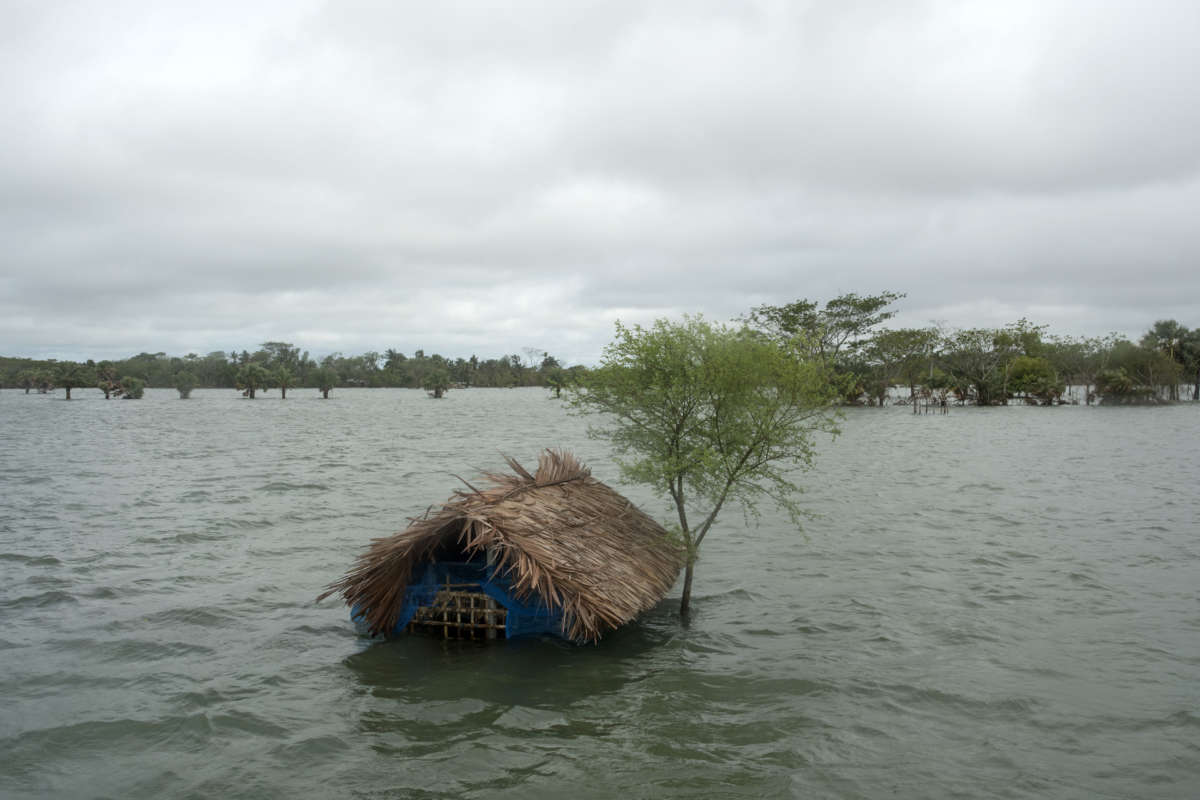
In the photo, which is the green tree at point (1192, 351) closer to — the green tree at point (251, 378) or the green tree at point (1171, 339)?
the green tree at point (1171, 339)

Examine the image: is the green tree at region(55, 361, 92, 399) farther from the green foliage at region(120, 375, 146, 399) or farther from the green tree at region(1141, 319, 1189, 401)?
the green tree at region(1141, 319, 1189, 401)

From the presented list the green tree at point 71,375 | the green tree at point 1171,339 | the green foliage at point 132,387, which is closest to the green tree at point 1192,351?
the green tree at point 1171,339

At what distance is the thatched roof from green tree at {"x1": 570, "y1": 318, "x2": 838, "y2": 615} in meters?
1.16

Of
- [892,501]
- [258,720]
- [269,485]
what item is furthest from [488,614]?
[269,485]

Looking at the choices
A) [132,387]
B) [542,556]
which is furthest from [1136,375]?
[132,387]

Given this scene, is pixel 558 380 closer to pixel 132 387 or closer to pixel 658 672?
pixel 658 672

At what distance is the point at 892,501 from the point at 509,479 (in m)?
16.7

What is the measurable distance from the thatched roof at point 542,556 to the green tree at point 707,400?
116cm

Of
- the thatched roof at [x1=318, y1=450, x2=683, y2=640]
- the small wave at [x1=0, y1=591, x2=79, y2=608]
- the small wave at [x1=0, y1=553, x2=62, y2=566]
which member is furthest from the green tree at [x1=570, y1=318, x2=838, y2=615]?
the small wave at [x1=0, y1=553, x2=62, y2=566]

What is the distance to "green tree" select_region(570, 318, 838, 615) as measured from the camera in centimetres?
1155

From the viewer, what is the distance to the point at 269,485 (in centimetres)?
2803

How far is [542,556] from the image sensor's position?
9.82m

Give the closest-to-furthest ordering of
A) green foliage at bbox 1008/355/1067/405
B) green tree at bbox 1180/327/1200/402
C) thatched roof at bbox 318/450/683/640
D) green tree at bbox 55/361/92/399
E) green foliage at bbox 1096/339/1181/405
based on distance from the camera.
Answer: thatched roof at bbox 318/450/683/640 → green foliage at bbox 1096/339/1181/405 → green foliage at bbox 1008/355/1067/405 → green tree at bbox 1180/327/1200/402 → green tree at bbox 55/361/92/399

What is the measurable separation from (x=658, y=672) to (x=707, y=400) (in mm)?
4341
